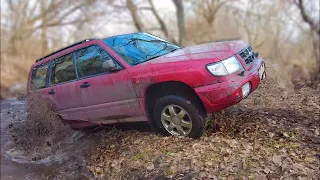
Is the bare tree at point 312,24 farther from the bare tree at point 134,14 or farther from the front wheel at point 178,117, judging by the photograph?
the front wheel at point 178,117

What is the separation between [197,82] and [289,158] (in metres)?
1.37

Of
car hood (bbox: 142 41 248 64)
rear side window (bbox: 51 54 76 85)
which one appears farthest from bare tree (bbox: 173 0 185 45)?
car hood (bbox: 142 41 248 64)

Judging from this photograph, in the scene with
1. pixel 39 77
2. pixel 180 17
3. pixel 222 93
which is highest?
pixel 180 17

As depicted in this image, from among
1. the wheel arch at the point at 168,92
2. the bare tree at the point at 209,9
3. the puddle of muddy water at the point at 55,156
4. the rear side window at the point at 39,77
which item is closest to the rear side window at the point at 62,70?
the rear side window at the point at 39,77

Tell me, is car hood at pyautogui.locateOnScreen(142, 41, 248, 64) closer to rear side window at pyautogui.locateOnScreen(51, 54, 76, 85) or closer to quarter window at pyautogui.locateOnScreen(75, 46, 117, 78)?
quarter window at pyautogui.locateOnScreen(75, 46, 117, 78)

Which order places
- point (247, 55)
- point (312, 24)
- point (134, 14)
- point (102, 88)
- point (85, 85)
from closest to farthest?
1. point (247, 55)
2. point (102, 88)
3. point (85, 85)
4. point (312, 24)
5. point (134, 14)

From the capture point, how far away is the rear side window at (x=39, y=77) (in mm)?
6273

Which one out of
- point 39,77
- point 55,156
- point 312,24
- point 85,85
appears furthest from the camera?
point 312,24

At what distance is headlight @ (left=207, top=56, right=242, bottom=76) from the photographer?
13.8ft

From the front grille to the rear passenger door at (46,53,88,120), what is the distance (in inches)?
101

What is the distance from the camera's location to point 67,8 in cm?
2538

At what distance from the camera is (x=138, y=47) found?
17.3 ft

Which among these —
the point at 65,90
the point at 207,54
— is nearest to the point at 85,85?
the point at 65,90

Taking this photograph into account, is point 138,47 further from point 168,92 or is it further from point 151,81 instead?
point 168,92
